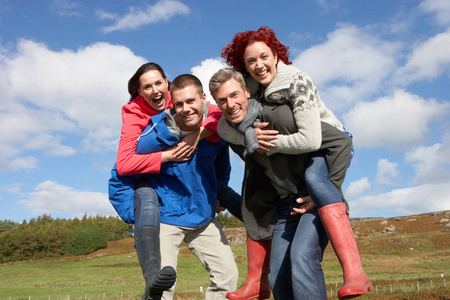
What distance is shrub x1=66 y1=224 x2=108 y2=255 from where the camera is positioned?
2447 inches

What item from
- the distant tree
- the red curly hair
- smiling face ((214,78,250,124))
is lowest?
smiling face ((214,78,250,124))

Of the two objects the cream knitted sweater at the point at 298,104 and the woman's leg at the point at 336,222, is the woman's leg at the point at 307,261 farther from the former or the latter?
the cream knitted sweater at the point at 298,104

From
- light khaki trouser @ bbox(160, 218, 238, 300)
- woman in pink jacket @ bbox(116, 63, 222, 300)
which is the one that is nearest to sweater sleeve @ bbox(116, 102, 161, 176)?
woman in pink jacket @ bbox(116, 63, 222, 300)

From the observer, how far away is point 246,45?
3.59 meters

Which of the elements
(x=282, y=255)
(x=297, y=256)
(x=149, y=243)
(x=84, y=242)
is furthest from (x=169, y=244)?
(x=84, y=242)

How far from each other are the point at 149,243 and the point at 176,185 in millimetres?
841

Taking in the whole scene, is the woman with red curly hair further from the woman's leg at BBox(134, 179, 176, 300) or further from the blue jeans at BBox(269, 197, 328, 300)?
the woman's leg at BBox(134, 179, 176, 300)

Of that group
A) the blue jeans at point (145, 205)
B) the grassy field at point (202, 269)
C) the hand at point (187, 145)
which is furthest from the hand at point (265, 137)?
the grassy field at point (202, 269)

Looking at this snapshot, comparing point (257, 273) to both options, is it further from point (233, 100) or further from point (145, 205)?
point (233, 100)

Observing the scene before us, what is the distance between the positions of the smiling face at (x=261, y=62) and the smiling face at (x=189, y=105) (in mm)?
843

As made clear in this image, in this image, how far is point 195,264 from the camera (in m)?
39.0

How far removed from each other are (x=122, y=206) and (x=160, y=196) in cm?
45

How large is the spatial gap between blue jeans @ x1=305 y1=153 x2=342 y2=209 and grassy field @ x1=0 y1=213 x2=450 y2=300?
1466 centimetres

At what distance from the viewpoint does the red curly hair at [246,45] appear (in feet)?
11.7
